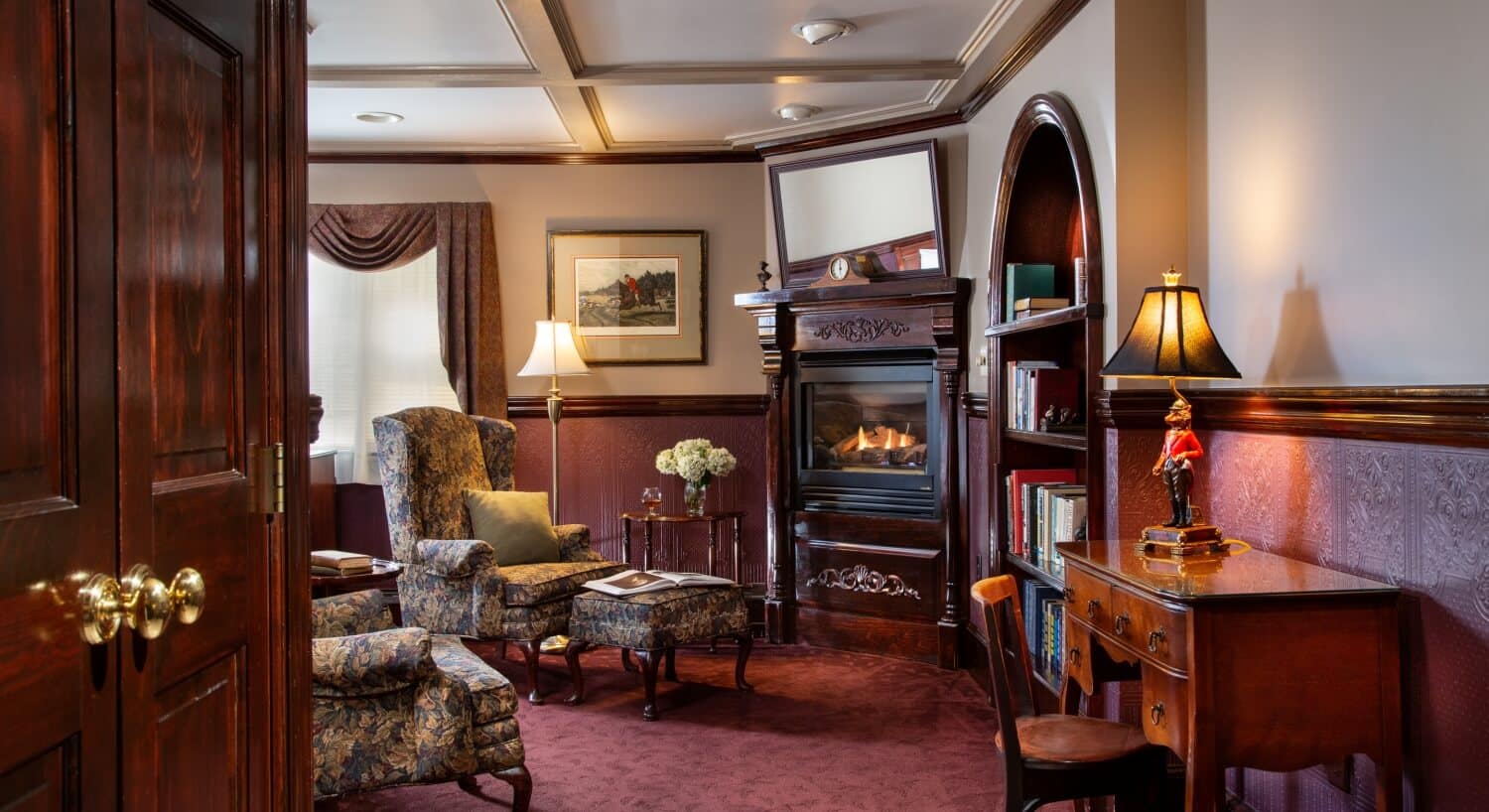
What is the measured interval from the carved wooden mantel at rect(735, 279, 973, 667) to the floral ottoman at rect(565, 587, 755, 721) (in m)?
0.94

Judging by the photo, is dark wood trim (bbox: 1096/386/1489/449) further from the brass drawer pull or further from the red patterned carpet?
the red patterned carpet

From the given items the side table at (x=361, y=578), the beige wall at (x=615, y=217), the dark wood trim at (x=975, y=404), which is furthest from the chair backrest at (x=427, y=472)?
the dark wood trim at (x=975, y=404)

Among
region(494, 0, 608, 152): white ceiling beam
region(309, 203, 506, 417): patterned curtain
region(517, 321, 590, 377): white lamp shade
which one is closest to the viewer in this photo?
region(494, 0, 608, 152): white ceiling beam

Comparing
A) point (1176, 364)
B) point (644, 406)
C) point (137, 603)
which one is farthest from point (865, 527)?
point (137, 603)

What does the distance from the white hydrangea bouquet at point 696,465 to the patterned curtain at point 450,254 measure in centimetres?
109

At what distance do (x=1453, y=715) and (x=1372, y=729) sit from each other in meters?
0.14

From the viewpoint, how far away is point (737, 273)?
610cm

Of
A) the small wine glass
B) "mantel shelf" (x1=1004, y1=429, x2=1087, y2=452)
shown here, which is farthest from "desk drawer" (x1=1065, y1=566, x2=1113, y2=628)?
the small wine glass

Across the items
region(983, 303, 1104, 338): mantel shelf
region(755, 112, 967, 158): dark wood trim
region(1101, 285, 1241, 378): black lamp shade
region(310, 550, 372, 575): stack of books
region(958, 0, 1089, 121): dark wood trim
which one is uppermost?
region(755, 112, 967, 158): dark wood trim

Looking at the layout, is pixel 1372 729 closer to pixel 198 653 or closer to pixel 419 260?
pixel 198 653

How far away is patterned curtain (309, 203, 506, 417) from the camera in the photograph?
5984mm

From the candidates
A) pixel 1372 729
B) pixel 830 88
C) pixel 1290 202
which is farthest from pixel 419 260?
pixel 1372 729

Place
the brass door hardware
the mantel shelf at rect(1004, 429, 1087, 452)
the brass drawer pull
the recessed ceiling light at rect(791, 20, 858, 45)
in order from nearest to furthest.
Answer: the brass door hardware → the brass drawer pull → the mantel shelf at rect(1004, 429, 1087, 452) → the recessed ceiling light at rect(791, 20, 858, 45)

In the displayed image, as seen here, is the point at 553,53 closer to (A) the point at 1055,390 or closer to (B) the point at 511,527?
(B) the point at 511,527
